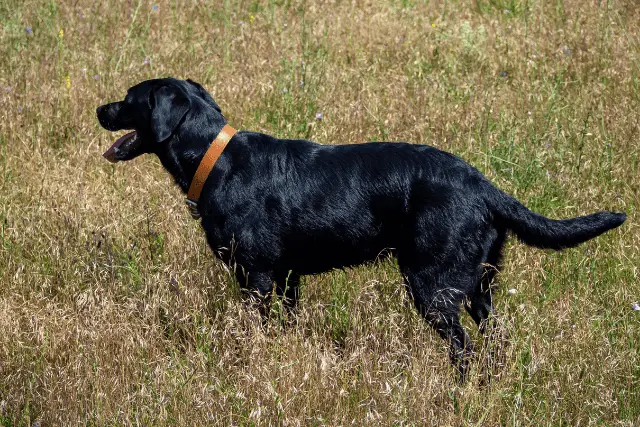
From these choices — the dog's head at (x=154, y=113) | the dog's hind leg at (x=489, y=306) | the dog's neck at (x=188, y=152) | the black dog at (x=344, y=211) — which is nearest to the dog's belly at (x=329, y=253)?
the black dog at (x=344, y=211)

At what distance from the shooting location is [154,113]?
4.06 meters

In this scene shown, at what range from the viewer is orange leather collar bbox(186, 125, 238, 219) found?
13.1 feet

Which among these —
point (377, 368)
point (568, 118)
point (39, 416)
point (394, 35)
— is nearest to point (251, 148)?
point (377, 368)

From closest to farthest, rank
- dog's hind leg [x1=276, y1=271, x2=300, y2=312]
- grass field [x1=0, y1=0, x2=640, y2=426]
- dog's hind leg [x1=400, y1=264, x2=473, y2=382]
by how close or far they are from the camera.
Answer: grass field [x1=0, y1=0, x2=640, y2=426] → dog's hind leg [x1=400, y1=264, x2=473, y2=382] → dog's hind leg [x1=276, y1=271, x2=300, y2=312]

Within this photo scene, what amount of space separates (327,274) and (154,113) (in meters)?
1.23

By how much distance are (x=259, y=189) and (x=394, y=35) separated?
11.7ft

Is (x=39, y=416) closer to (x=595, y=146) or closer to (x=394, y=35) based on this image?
(x=595, y=146)

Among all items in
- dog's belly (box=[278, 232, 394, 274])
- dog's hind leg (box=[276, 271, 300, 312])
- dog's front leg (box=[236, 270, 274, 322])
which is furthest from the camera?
dog's hind leg (box=[276, 271, 300, 312])

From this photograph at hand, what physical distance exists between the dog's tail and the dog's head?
1417 millimetres

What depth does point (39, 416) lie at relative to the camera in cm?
340

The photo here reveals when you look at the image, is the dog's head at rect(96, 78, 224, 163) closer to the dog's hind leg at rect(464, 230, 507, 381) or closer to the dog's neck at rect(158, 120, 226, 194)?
the dog's neck at rect(158, 120, 226, 194)

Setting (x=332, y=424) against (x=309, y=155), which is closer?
(x=332, y=424)

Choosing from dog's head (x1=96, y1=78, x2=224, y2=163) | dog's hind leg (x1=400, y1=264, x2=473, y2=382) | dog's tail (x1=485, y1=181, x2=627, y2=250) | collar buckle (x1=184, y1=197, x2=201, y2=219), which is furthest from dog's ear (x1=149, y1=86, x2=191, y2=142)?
dog's tail (x1=485, y1=181, x2=627, y2=250)

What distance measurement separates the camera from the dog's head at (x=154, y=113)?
4.05m
